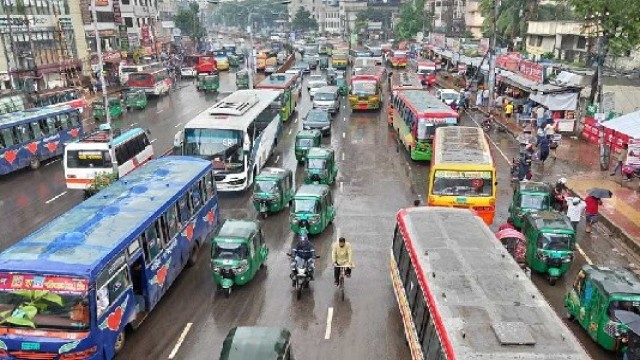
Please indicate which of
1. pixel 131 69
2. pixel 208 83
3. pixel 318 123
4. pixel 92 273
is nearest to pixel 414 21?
pixel 208 83

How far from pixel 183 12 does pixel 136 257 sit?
110947 mm

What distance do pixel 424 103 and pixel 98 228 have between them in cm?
2122

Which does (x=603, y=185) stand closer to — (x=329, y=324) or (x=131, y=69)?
(x=329, y=324)

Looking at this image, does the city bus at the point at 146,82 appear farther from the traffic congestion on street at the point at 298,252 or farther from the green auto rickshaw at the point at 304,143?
the green auto rickshaw at the point at 304,143

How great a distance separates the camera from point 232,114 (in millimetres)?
24719

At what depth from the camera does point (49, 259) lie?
11164mm

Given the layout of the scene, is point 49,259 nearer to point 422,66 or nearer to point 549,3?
point 422,66

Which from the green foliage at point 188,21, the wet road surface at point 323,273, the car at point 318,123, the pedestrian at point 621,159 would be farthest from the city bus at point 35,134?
the green foliage at point 188,21

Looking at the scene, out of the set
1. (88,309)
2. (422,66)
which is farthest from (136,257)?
(422,66)

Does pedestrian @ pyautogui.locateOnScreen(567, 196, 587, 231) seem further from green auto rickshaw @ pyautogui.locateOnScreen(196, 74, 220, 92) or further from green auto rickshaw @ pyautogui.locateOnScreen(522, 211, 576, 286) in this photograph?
green auto rickshaw @ pyautogui.locateOnScreen(196, 74, 220, 92)

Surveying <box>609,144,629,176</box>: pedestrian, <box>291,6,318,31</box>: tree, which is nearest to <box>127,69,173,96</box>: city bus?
<box>609,144,629,176</box>: pedestrian

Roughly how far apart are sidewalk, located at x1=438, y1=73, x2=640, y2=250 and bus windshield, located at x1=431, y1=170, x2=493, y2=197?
5.26 meters

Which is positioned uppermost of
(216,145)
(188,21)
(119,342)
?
(188,21)

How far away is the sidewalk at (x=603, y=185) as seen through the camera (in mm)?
20000
